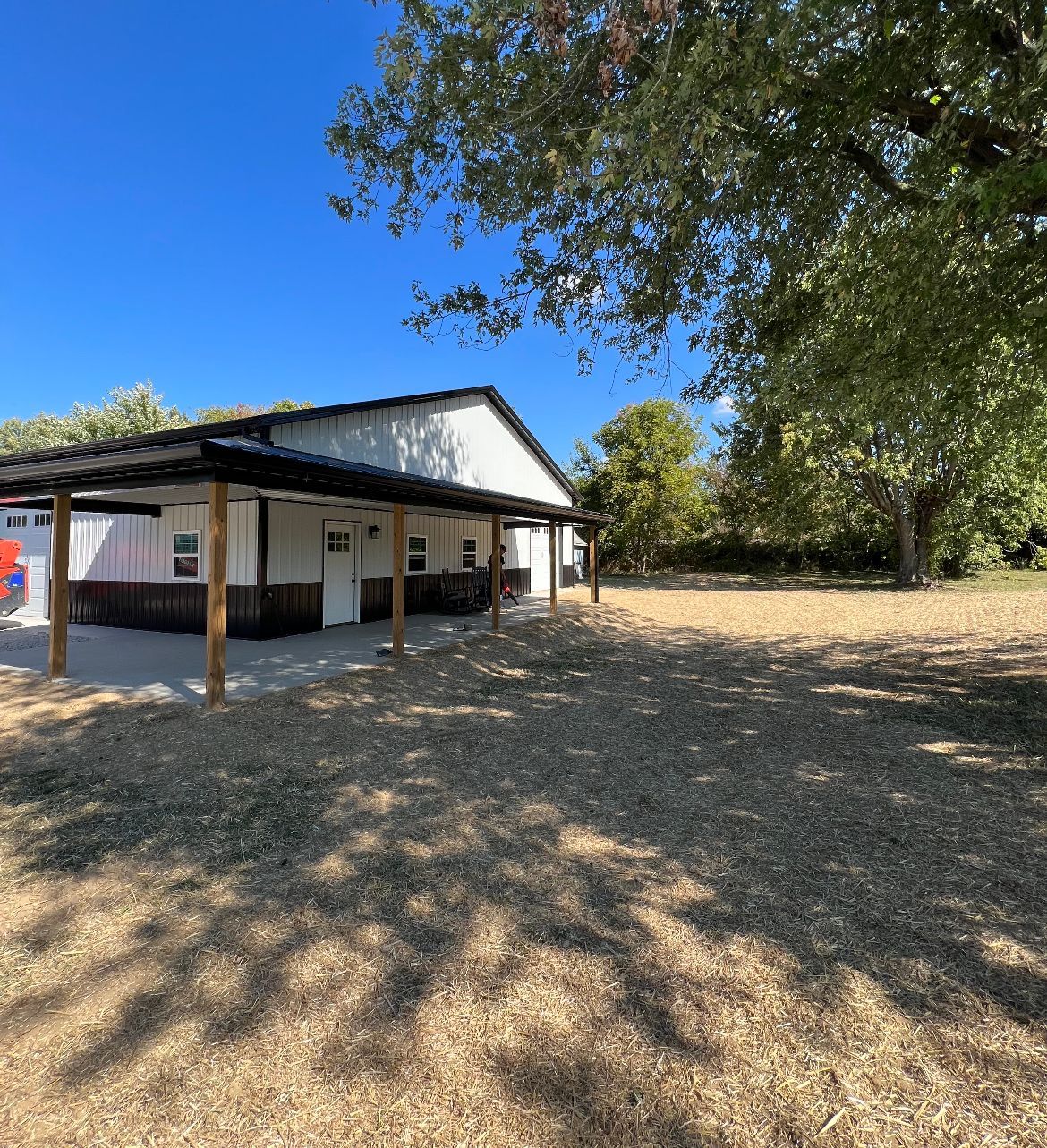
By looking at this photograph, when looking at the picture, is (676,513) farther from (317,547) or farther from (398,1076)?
(398,1076)

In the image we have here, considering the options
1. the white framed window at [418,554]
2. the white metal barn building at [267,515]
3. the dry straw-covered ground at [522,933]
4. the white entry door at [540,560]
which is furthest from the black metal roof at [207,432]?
the white entry door at [540,560]

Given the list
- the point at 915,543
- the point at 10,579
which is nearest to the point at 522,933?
the point at 10,579

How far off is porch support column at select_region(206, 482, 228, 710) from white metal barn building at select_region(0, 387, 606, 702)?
0.02 metres

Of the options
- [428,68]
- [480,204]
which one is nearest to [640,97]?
[428,68]

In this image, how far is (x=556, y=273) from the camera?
7.48 m

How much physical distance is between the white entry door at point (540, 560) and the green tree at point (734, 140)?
13.9m

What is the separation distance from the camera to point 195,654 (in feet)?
30.7

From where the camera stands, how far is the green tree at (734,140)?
13.4ft

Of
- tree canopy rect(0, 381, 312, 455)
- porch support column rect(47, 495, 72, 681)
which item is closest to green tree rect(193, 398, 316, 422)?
tree canopy rect(0, 381, 312, 455)

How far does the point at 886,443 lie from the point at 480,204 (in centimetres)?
1823

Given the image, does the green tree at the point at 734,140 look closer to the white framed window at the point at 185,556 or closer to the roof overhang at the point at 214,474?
the roof overhang at the point at 214,474

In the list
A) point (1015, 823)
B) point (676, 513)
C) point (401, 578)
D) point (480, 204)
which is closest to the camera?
point (1015, 823)

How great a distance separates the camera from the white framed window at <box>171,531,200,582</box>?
1115cm

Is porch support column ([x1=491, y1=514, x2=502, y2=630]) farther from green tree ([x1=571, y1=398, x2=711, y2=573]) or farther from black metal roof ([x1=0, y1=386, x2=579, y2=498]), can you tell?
green tree ([x1=571, y1=398, x2=711, y2=573])
